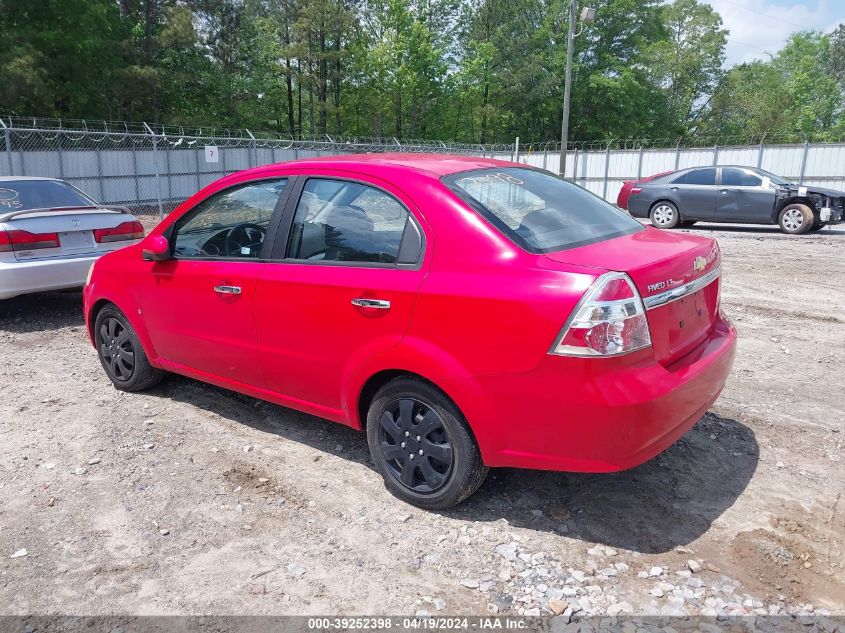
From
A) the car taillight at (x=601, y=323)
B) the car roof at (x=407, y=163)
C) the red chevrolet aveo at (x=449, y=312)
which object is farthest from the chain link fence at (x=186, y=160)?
the car taillight at (x=601, y=323)

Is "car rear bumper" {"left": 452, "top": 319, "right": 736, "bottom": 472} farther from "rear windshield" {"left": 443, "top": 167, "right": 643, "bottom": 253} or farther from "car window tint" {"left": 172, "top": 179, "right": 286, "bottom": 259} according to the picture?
"car window tint" {"left": 172, "top": 179, "right": 286, "bottom": 259}

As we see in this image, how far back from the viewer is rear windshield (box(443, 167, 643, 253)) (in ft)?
10.3

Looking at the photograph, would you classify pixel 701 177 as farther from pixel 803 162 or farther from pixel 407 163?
pixel 407 163

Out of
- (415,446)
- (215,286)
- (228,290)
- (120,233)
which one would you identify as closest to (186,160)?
(120,233)

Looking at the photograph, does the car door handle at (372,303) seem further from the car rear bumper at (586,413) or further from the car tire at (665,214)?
the car tire at (665,214)

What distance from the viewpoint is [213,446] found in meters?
4.15

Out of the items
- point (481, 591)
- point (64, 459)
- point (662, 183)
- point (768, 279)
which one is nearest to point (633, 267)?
point (481, 591)

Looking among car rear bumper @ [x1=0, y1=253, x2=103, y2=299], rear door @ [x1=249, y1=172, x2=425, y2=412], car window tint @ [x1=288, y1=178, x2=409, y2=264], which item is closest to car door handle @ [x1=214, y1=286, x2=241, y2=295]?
rear door @ [x1=249, y1=172, x2=425, y2=412]

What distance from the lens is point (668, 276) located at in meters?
2.99

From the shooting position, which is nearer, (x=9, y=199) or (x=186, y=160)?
(x=9, y=199)

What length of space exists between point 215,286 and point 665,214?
45.1ft

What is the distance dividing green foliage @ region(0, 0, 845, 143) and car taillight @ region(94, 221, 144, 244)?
27.5 meters

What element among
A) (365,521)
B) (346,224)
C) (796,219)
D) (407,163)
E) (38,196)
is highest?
(407,163)

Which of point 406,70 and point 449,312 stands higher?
point 406,70
